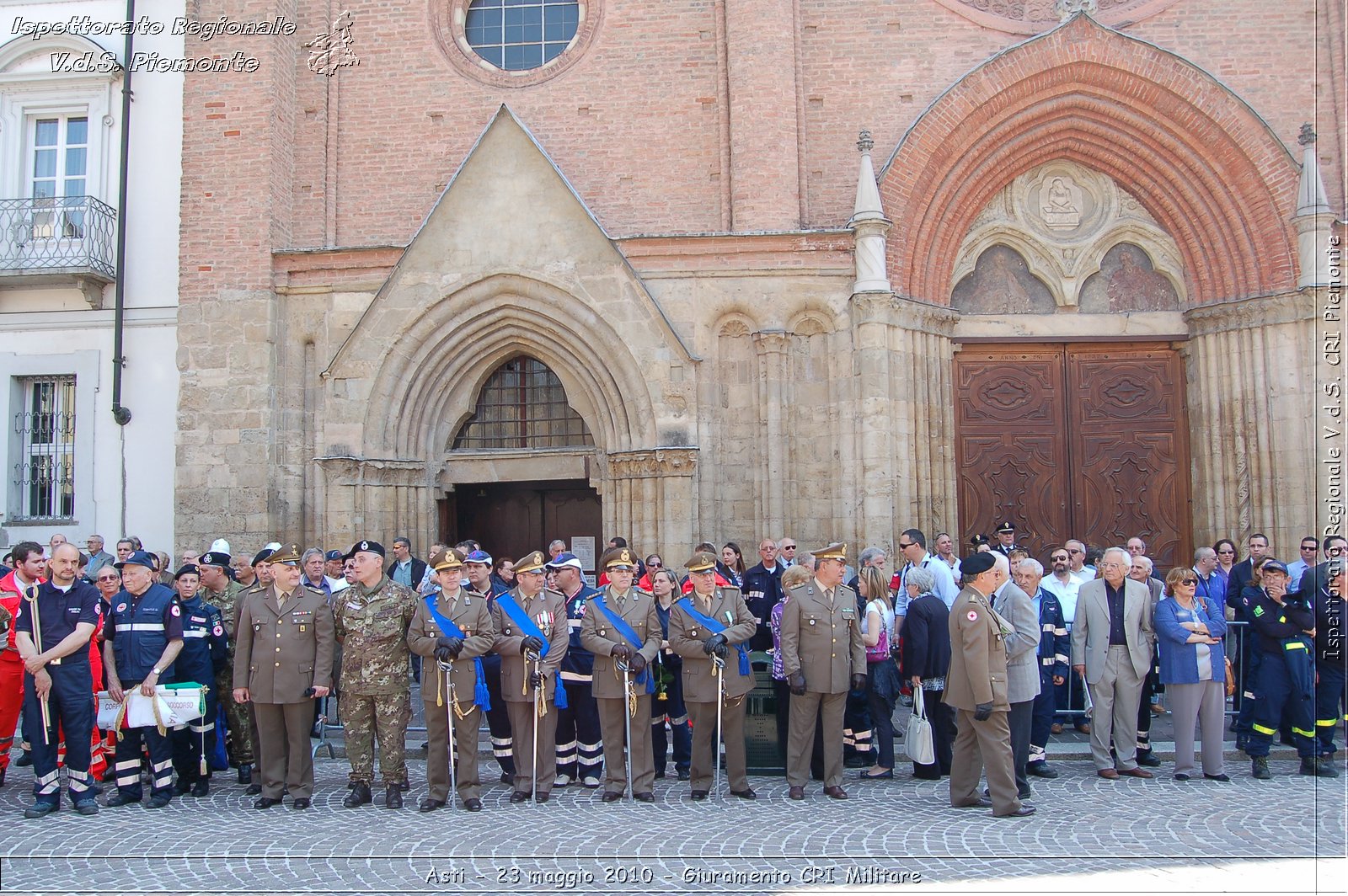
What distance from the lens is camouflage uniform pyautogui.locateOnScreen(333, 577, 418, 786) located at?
776 cm

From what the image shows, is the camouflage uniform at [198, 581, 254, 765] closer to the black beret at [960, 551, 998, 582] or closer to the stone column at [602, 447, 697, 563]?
the stone column at [602, 447, 697, 563]

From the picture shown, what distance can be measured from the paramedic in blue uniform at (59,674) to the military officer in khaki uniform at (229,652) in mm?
1023

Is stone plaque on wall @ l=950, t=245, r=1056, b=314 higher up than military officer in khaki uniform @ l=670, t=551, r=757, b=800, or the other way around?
stone plaque on wall @ l=950, t=245, r=1056, b=314

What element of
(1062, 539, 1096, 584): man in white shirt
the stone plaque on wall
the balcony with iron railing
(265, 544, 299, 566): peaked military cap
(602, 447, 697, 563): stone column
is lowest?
(1062, 539, 1096, 584): man in white shirt

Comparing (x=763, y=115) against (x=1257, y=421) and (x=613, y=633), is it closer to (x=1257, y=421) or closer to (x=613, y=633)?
(x=1257, y=421)

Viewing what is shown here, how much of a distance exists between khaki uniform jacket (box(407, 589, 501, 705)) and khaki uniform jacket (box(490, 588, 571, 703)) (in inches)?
4.9

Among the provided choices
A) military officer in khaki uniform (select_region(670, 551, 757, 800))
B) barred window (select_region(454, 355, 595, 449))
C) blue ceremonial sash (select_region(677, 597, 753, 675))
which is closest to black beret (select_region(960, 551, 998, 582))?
military officer in khaki uniform (select_region(670, 551, 757, 800))

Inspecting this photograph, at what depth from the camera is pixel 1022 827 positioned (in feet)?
22.7

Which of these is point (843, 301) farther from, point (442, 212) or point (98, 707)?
point (98, 707)

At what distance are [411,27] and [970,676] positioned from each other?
37.4ft

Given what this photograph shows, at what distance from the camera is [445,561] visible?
7914mm

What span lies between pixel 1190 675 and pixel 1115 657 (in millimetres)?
545

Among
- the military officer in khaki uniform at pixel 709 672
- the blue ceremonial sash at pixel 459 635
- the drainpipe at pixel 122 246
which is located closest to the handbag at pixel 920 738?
the military officer in khaki uniform at pixel 709 672

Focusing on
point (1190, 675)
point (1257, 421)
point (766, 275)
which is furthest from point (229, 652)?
point (1257, 421)
